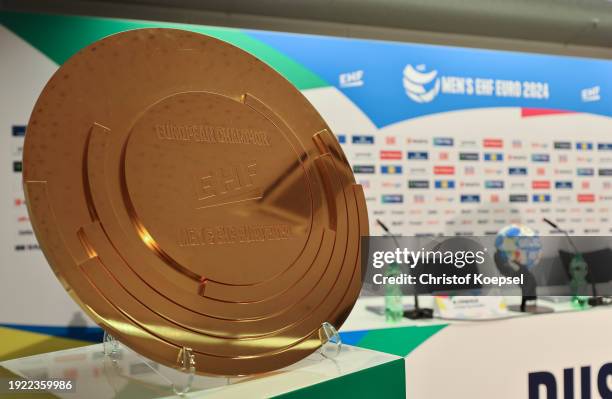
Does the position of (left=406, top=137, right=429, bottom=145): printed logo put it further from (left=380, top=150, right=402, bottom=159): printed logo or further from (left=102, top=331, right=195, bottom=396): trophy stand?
(left=102, top=331, right=195, bottom=396): trophy stand

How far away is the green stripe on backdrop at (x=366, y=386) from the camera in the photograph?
831mm

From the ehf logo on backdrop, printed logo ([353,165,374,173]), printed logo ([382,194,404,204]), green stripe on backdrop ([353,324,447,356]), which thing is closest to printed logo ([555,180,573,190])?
the ehf logo on backdrop

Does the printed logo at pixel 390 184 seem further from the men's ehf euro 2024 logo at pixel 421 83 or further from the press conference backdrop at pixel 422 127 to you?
the men's ehf euro 2024 logo at pixel 421 83

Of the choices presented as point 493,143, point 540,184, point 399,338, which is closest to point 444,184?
point 493,143

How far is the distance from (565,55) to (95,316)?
4641 mm

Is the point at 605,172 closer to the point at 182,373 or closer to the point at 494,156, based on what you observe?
the point at 494,156

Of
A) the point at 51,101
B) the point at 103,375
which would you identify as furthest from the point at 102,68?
the point at 103,375

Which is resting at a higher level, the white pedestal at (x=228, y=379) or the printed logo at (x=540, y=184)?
the printed logo at (x=540, y=184)

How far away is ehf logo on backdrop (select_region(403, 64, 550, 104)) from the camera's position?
360 centimetres

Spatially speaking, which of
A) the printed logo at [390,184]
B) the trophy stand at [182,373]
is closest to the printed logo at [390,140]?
A: the printed logo at [390,184]

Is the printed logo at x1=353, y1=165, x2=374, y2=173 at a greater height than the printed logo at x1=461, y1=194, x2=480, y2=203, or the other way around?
the printed logo at x1=353, y1=165, x2=374, y2=173

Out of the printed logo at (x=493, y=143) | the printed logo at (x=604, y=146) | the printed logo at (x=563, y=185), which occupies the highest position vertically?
the printed logo at (x=493, y=143)

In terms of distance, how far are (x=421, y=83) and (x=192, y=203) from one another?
120 inches

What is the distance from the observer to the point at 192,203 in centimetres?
83
